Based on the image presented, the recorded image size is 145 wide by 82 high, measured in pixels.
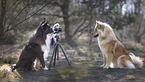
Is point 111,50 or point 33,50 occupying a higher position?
point 33,50

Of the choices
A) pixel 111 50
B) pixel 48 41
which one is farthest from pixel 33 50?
pixel 111 50

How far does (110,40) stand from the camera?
586 centimetres

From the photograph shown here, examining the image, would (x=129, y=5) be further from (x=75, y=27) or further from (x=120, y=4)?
(x=75, y=27)

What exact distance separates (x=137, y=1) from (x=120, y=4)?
537 cm

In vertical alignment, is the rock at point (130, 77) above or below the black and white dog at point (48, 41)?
below

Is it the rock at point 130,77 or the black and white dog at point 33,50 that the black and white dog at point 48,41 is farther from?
the rock at point 130,77

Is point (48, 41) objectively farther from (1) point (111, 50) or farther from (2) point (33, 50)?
(1) point (111, 50)

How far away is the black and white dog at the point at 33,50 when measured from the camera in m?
5.44

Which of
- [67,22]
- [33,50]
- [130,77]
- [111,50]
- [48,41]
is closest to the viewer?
[130,77]

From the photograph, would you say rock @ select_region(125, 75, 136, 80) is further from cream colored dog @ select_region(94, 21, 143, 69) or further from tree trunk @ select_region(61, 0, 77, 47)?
tree trunk @ select_region(61, 0, 77, 47)

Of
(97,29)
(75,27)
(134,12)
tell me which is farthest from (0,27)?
(134,12)

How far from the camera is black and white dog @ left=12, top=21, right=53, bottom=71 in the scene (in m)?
5.44

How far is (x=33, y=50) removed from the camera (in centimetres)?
544

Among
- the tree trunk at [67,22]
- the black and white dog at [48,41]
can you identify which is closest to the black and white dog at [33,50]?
the black and white dog at [48,41]
